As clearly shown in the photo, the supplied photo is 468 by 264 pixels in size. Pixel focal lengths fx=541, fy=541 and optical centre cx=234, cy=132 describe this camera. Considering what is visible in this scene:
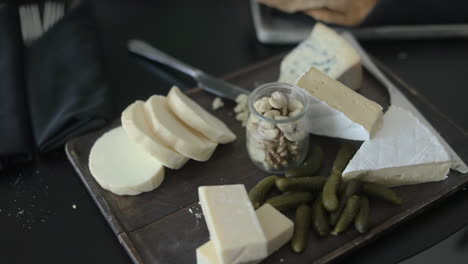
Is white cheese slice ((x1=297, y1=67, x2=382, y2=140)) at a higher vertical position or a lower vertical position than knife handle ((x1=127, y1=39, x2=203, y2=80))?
higher

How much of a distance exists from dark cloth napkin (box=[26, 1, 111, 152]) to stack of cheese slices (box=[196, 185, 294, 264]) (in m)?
0.58

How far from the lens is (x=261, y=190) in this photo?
57.4 inches

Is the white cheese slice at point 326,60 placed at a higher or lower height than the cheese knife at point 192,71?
higher

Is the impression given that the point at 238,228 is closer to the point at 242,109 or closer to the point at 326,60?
the point at 242,109

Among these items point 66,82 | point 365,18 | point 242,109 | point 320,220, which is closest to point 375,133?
point 320,220

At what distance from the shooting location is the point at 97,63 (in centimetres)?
190

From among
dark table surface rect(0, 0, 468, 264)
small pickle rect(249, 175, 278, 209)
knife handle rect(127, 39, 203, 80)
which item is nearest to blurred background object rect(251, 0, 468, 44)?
dark table surface rect(0, 0, 468, 264)

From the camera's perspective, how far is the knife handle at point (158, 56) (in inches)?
75.2

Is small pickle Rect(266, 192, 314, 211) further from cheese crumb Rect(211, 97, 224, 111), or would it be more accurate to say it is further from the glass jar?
cheese crumb Rect(211, 97, 224, 111)

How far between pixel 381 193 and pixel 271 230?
335 millimetres

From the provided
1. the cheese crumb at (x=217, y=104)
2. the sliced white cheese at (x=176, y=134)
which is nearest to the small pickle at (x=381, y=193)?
the sliced white cheese at (x=176, y=134)

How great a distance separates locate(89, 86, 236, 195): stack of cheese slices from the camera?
1501 millimetres

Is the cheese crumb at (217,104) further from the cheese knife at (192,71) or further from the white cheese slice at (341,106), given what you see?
the white cheese slice at (341,106)

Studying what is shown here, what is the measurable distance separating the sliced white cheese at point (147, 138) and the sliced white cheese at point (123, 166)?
33 millimetres
